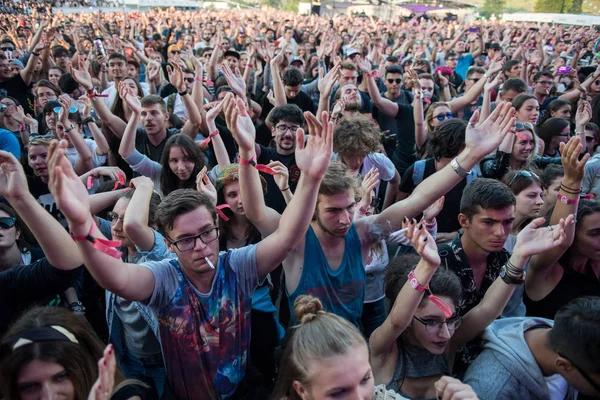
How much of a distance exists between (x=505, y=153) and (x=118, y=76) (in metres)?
5.51

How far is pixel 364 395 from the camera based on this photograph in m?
1.68

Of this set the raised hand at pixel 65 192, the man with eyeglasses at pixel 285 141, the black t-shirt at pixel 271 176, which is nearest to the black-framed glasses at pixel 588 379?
the raised hand at pixel 65 192

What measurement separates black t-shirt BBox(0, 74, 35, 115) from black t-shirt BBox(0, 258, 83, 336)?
18.4ft

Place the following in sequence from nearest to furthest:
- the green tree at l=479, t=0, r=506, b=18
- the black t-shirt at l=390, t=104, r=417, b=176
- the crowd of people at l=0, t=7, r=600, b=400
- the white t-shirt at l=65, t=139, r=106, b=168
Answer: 1. the crowd of people at l=0, t=7, r=600, b=400
2. the white t-shirt at l=65, t=139, r=106, b=168
3. the black t-shirt at l=390, t=104, r=417, b=176
4. the green tree at l=479, t=0, r=506, b=18

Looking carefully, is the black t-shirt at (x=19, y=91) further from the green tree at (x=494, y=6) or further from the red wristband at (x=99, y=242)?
the green tree at (x=494, y=6)

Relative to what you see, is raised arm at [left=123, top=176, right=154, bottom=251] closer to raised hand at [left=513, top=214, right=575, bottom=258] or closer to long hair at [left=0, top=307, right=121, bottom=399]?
long hair at [left=0, top=307, right=121, bottom=399]

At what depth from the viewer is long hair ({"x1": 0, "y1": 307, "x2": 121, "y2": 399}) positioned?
1624 mm

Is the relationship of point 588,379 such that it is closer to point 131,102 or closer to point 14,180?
point 14,180

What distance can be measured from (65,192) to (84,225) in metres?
0.13

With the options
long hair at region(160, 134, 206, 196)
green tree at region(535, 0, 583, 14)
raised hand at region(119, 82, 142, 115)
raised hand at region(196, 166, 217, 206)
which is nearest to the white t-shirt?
raised hand at region(119, 82, 142, 115)

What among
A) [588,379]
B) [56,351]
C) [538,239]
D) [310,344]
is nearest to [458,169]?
[538,239]

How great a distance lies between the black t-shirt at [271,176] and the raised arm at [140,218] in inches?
56.7

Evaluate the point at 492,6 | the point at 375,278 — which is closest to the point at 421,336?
the point at 375,278

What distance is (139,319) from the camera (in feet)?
7.91
